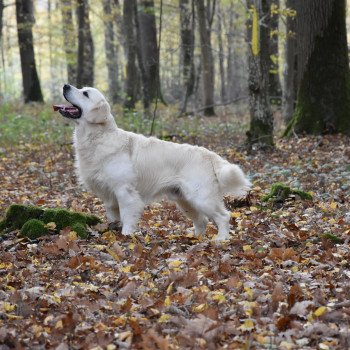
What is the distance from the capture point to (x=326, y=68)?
13383 millimetres

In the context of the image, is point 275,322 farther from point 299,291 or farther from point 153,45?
point 153,45

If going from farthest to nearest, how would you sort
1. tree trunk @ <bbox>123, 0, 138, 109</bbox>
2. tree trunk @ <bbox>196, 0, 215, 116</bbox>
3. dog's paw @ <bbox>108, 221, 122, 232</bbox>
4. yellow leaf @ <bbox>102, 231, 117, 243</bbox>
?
1. tree trunk @ <bbox>196, 0, 215, 116</bbox>
2. tree trunk @ <bbox>123, 0, 138, 109</bbox>
3. dog's paw @ <bbox>108, 221, 122, 232</bbox>
4. yellow leaf @ <bbox>102, 231, 117, 243</bbox>

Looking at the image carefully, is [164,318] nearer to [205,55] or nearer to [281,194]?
[281,194]

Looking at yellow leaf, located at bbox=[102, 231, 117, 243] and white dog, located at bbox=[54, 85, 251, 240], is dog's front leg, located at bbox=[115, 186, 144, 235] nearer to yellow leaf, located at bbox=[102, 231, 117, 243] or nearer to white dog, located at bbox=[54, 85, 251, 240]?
white dog, located at bbox=[54, 85, 251, 240]

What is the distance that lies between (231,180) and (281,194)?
5.91 ft

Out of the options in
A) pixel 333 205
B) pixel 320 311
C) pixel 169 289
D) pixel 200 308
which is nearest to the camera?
pixel 320 311

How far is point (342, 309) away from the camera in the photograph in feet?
14.3

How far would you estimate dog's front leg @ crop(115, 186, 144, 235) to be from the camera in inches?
279

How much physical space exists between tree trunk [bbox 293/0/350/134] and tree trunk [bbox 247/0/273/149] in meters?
1.33

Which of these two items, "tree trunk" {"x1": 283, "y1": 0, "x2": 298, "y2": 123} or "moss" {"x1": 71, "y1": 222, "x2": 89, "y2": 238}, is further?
"tree trunk" {"x1": 283, "y1": 0, "x2": 298, "y2": 123}

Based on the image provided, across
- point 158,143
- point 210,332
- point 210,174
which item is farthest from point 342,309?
point 158,143

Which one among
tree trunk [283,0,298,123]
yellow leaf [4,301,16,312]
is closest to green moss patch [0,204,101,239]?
yellow leaf [4,301,16,312]

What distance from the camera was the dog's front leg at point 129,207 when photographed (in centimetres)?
708

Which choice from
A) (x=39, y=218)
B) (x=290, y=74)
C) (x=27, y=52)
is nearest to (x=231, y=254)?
(x=39, y=218)
